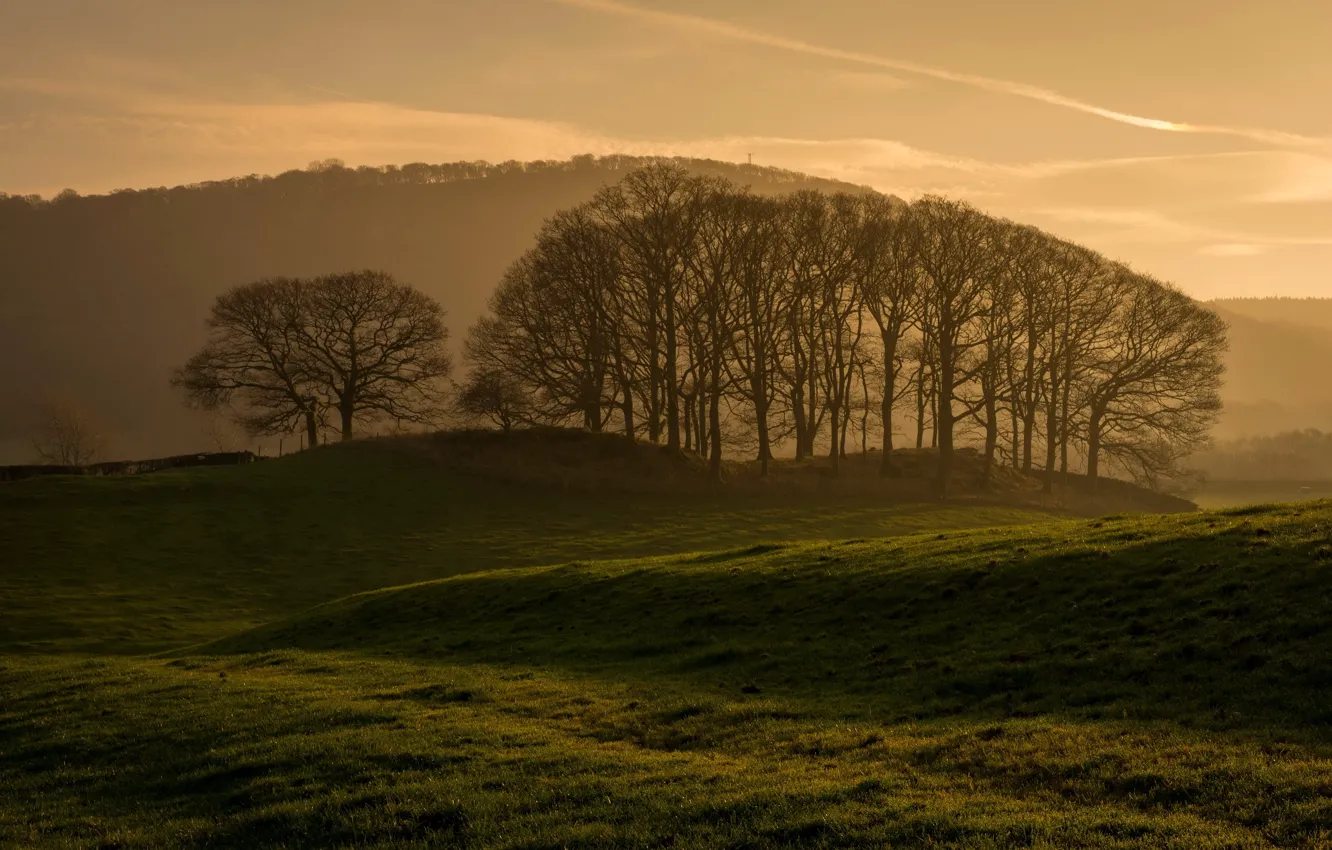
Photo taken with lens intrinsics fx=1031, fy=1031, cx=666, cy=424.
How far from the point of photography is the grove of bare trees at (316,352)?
91.1m

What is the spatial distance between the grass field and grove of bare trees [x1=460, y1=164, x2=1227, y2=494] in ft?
135

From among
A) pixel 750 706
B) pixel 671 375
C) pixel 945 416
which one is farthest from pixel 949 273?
pixel 750 706

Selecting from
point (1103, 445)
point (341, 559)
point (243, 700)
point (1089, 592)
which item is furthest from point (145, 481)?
point (1103, 445)

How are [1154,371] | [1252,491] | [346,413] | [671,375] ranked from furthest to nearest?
[1252,491]
[346,413]
[1154,371]
[671,375]

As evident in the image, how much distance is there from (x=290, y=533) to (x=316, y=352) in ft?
122

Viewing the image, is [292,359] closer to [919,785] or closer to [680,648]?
[680,648]

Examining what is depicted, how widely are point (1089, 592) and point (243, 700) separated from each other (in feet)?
62.7

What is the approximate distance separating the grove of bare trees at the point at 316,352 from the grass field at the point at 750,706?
51.8 meters

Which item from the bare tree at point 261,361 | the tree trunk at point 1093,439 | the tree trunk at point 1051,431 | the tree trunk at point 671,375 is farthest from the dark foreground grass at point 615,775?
the tree trunk at point 1093,439

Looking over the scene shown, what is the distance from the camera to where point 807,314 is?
304 ft

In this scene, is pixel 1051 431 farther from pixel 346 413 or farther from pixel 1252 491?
pixel 346 413

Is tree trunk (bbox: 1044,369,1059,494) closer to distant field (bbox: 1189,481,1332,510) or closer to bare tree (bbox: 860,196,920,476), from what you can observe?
bare tree (bbox: 860,196,920,476)

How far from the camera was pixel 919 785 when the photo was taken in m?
13.8

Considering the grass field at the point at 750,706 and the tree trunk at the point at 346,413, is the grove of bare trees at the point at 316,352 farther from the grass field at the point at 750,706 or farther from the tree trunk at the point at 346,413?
the grass field at the point at 750,706
